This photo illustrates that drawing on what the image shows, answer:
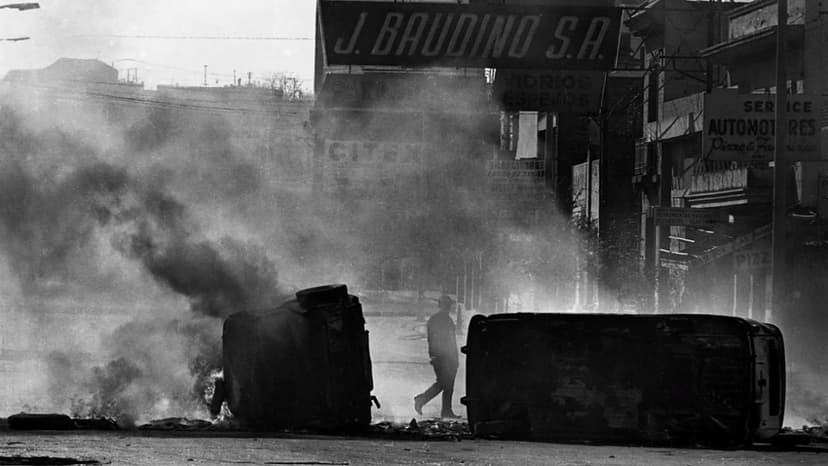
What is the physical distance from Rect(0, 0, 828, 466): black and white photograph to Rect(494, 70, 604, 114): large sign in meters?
A: 0.05

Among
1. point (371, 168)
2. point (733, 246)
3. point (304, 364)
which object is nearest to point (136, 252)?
point (304, 364)

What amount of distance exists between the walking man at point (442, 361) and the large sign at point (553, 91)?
650 cm

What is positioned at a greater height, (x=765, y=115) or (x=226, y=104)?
(x=226, y=104)

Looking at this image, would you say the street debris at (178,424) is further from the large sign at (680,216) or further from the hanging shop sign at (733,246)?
the hanging shop sign at (733,246)

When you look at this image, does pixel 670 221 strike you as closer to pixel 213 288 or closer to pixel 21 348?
pixel 213 288

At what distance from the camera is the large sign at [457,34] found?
21297mm

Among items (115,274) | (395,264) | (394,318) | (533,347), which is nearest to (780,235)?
(533,347)

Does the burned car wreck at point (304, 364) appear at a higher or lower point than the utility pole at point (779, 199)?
lower

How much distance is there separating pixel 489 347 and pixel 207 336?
17.4ft

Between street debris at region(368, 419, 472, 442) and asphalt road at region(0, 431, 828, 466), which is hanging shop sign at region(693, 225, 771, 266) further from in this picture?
asphalt road at region(0, 431, 828, 466)

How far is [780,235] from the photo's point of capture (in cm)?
2047

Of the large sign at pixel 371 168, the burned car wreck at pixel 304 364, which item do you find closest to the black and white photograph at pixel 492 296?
the burned car wreck at pixel 304 364

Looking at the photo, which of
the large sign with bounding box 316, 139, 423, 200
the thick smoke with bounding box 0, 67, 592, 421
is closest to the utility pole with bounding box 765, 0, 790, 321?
the thick smoke with bounding box 0, 67, 592, 421

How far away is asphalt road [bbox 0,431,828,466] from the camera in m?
10.9
